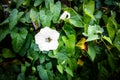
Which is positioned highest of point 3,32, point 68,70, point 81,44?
point 3,32

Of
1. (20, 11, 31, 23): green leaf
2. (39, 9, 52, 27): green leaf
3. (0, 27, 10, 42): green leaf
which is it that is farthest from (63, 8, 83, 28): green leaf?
(0, 27, 10, 42): green leaf

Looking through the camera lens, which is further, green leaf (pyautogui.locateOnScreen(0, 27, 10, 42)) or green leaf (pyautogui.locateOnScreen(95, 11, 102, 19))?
green leaf (pyautogui.locateOnScreen(95, 11, 102, 19))

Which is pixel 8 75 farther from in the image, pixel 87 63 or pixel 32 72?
pixel 87 63

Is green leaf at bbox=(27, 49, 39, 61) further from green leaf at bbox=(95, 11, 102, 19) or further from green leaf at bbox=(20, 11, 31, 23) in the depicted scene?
green leaf at bbox=(95, 11, 102, 19)

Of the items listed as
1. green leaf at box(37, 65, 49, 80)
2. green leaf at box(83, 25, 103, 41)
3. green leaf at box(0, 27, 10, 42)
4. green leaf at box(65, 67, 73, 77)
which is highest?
green leaf at box(0, 27, 10, 42)

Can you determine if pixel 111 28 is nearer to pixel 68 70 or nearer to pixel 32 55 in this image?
pixel 68 70

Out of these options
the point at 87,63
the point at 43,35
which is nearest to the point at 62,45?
the point at 43,35

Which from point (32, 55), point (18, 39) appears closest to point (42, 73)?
point (32, 55)
